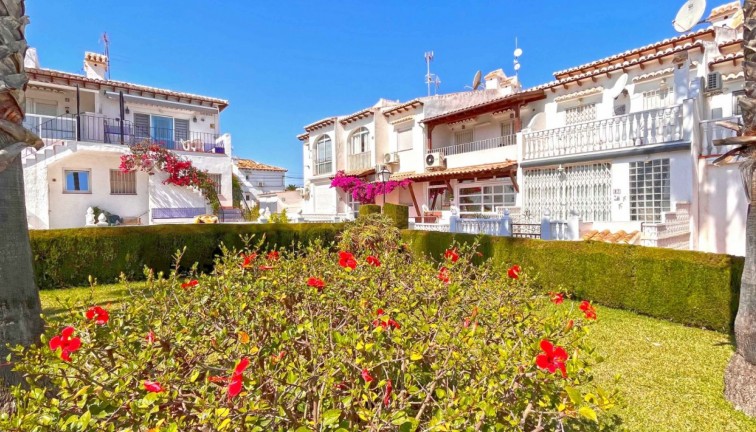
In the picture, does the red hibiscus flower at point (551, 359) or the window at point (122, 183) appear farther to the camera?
the window at point (122, 183)

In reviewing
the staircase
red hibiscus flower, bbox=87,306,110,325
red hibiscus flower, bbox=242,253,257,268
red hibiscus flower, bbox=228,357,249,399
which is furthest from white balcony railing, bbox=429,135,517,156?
red hibiscus flower, bbox=228,357,249,399

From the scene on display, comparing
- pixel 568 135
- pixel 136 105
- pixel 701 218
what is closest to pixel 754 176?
pixel 701 218

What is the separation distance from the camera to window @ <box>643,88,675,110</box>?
1491cm

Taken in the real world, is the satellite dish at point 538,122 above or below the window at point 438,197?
above

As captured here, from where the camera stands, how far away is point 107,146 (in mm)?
19781

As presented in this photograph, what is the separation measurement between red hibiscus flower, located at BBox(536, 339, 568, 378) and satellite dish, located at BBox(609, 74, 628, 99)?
58.9 ft

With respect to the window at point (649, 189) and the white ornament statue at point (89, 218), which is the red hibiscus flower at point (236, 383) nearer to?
the window at point (649, 189)

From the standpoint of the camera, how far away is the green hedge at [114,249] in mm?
10562

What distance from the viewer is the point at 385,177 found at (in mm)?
23391

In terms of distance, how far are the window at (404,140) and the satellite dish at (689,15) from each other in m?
14.3

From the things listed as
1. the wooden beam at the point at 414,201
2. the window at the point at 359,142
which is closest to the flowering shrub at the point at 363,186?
the wooden beam at the point at 414,201

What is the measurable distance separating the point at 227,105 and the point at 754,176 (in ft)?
89.2

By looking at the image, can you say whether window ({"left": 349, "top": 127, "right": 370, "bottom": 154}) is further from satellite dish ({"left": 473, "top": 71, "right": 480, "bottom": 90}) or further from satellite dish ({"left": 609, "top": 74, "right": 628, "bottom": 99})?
satellite dish ({"left": 609, "top": 74, "right": 628, "bottom": 99})

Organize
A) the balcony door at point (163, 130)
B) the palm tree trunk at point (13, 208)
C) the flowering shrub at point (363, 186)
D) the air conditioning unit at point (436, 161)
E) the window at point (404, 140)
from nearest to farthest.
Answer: the palm tree trunk at point (13, 208)
the air conditioning unit at point (436, 161)
the balcony door at point (163, 130)
the flowering shrub at point (363, 186)
the window at point (404, 140)
